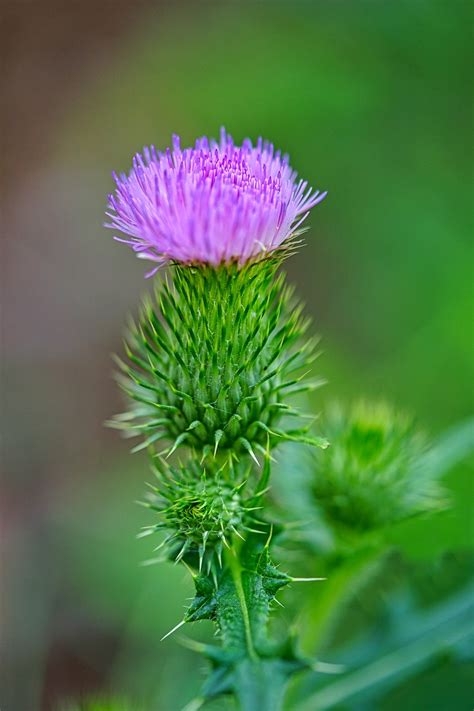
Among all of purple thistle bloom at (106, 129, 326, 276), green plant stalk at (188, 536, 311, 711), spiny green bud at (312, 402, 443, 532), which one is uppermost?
purple thistle bloom at (106, 129, 326, 276)

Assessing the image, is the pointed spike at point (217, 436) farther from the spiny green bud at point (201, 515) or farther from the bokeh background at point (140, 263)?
the bokeh background at point (140, 263)

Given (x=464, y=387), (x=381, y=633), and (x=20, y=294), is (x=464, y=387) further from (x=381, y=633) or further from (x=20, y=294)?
(x=20, y=294)

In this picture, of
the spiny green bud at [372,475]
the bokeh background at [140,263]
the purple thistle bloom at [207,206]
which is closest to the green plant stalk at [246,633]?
the spiny green bud at [372,475]

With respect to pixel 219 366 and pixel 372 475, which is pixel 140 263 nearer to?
pixel 372 475

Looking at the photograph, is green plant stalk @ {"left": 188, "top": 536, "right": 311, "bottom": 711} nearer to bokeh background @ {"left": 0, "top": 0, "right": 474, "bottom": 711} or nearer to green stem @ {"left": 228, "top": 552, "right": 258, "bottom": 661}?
green stem @ {"left": 228, "top": 552, "right": 258, "bottom": 661}

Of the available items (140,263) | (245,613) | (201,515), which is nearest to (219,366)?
(201,515)

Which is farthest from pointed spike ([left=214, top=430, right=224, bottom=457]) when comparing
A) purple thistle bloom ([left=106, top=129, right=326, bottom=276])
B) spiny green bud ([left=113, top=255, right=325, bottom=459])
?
purple thistle bloom ([left=106, top=129, right=326, bottom=276])
